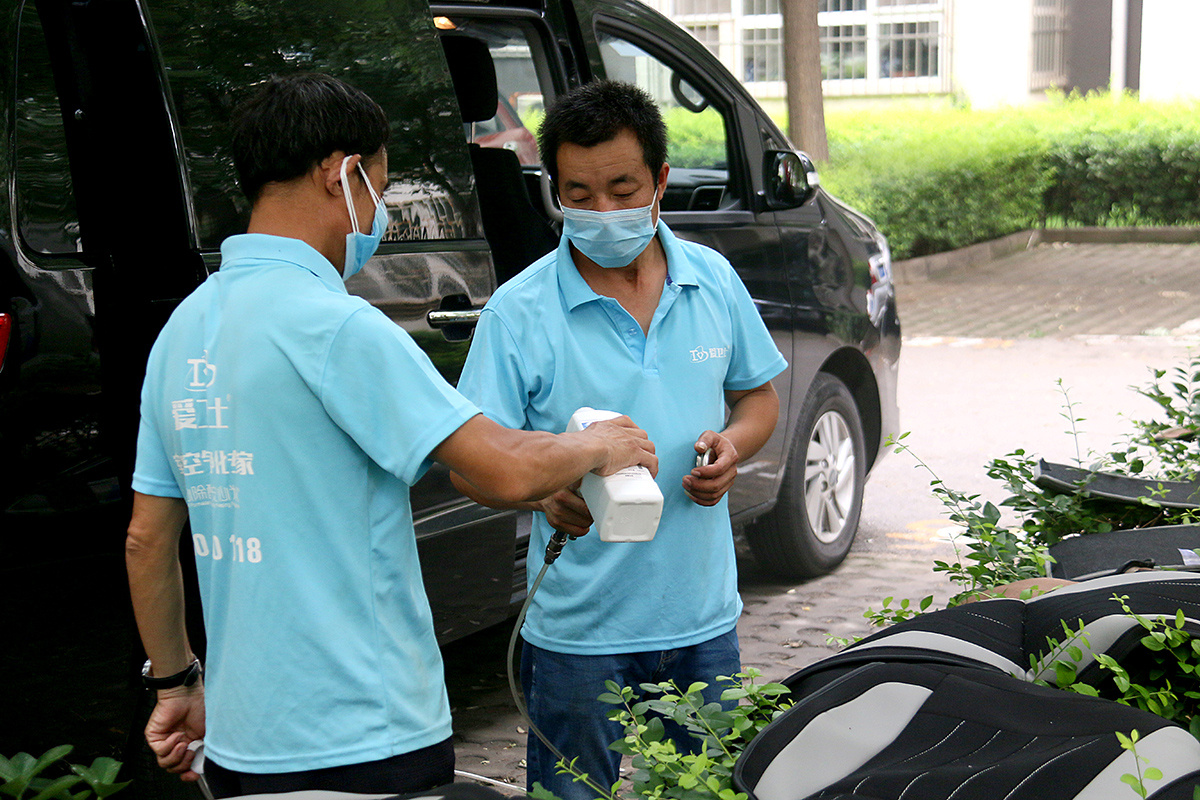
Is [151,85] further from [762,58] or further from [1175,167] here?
[762,58]

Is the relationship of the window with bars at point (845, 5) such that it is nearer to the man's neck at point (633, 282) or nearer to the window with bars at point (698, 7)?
the window with bars at point (698, 7)

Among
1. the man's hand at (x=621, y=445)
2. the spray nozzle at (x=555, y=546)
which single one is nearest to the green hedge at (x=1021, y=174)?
the spray nozzle at (x=555, y=546)

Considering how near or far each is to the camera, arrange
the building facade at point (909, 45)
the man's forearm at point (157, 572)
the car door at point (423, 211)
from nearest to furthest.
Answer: the man's forearm at point (157, 572) < the car door at point (423, 211) < the building facade at point (909, 45)

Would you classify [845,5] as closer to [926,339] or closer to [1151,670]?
[926,339]

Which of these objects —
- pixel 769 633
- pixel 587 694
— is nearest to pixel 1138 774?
pixel 587 694

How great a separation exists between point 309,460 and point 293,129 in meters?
0.47

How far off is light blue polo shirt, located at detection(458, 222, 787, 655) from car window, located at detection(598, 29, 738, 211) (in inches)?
92.6

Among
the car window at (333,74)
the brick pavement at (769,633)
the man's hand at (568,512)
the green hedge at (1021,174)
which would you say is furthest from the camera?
the green hedge at (1021,174)

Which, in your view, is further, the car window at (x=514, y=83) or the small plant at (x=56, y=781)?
the car window at (x=514, y=83)

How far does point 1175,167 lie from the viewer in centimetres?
1741

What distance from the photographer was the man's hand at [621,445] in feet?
6.76

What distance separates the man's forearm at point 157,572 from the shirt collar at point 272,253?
40 cm

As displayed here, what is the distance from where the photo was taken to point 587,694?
250 cm

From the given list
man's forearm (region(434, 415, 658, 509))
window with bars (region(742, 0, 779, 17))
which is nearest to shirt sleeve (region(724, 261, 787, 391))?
man's forearm (region(434, 415, 658, 509))
